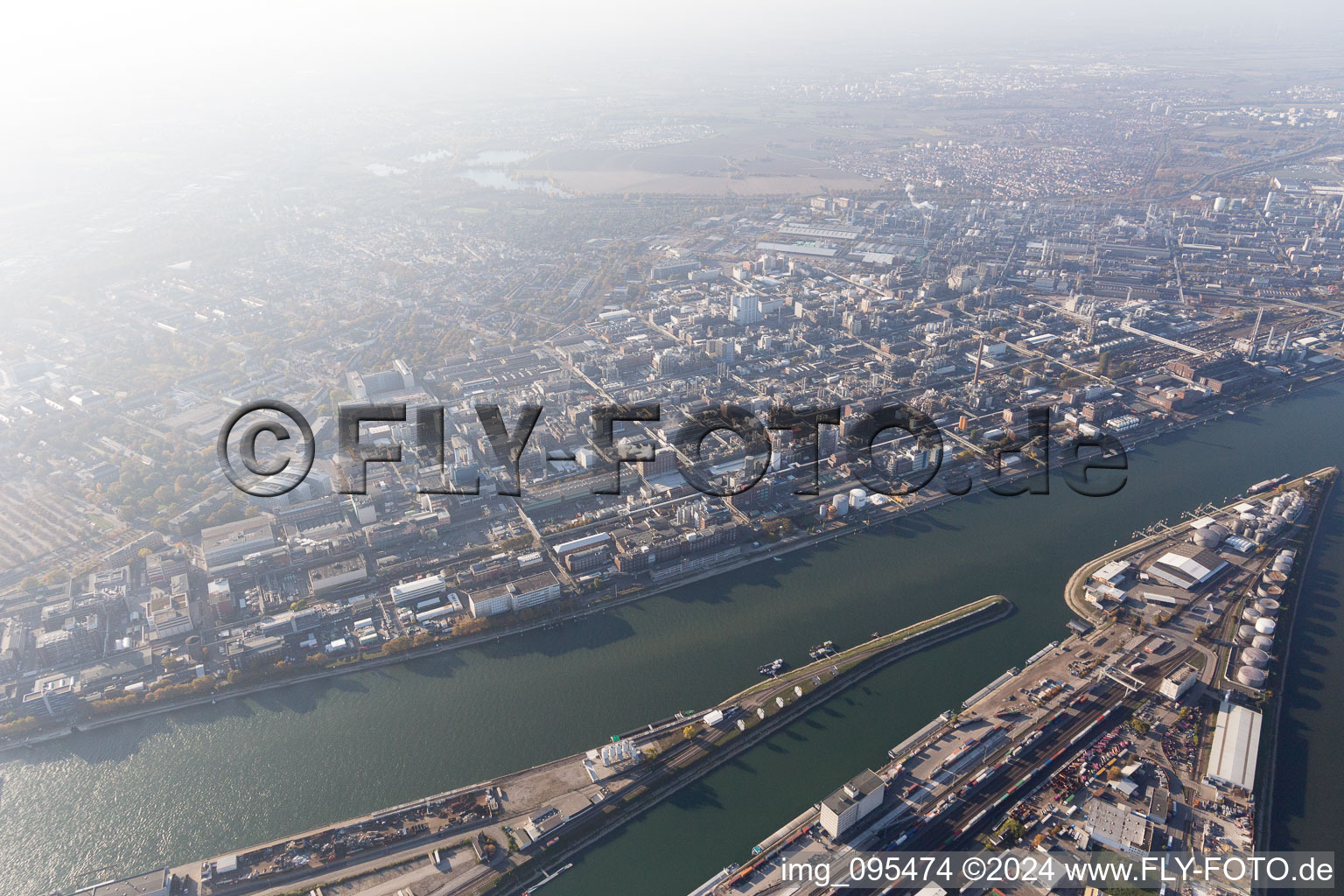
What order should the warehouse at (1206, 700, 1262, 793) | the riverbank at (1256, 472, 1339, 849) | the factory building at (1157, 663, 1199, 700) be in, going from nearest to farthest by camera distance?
the riverbank at (1256, 472, 1339, 849) → the warehouse at (1206, 700, 1262, 793) → the factory building at (1157, 663, 1199, 700)

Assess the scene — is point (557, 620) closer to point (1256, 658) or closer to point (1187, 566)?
point (1256, 658)

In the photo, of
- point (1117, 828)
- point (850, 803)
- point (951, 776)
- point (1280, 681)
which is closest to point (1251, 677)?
point (1280, 681)

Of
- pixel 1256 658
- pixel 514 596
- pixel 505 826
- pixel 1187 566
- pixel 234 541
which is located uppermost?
pixel 234 541

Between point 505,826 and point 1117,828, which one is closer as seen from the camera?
point 1117,828

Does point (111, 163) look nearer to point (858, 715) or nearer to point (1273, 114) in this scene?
point (858, 715)

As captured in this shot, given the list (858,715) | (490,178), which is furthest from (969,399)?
(490,178)

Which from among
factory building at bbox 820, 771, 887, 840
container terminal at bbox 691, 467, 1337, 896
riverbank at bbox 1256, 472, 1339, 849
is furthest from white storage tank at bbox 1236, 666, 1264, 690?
factory building at bbox 820, 771, 887, 840

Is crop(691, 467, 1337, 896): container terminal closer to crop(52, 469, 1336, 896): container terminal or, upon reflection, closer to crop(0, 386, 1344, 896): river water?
crop(52, 469, 1336, 896): container terminal
